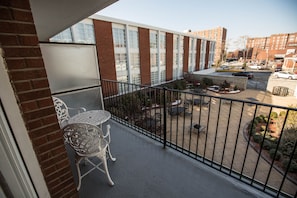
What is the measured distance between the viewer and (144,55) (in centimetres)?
1081

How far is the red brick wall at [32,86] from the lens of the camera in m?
0.78

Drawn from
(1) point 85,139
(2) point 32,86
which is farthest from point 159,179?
(2) point 32,86

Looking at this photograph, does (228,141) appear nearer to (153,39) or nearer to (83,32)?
(83,32)

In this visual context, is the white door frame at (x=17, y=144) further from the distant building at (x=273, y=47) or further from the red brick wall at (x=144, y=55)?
the distant building at (x=273, y=47)

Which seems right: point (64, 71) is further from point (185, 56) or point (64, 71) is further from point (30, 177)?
point (185, 56)

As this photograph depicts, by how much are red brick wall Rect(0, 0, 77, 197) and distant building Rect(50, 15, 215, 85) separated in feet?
14.1

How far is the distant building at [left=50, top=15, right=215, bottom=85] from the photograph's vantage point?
294 inches

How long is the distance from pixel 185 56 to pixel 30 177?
1702cm

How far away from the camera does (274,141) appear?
5.31 m

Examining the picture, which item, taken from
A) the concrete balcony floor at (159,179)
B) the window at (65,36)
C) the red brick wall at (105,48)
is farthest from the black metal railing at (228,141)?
the window at (65,36)

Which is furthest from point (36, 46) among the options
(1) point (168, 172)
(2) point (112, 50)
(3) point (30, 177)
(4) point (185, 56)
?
(4) point (185, 56)

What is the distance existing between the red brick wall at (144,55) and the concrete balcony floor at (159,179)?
9.27m

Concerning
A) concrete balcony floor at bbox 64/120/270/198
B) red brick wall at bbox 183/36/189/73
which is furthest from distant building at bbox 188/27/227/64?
concrete balcony floor at bbox 64/120/270/198

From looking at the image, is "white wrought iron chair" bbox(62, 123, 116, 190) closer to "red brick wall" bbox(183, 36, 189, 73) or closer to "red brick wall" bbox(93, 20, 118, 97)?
"red brick wall" bbox(93, 20, 118, 97)
